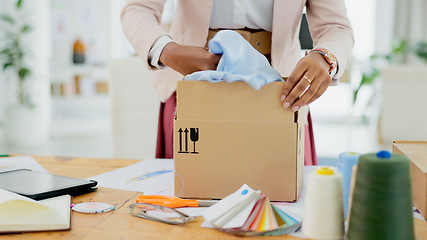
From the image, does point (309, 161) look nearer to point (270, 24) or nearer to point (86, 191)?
point (270, 24)

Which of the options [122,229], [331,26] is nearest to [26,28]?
[331,26]

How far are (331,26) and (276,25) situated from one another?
0.16 meters

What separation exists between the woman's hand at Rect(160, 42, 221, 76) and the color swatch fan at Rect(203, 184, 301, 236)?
0.34 meters

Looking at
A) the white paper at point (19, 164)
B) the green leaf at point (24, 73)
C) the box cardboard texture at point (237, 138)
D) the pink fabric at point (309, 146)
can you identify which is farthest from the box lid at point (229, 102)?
the green leaf at point (24, 73)

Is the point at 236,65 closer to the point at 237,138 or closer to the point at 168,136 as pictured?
the point at 237,138

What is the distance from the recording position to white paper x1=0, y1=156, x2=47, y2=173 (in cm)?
116

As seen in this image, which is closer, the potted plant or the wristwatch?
the wristwatch

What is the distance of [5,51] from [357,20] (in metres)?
4.98

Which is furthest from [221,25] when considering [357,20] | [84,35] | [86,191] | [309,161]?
[357,20]

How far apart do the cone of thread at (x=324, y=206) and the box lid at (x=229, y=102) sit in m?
0.23

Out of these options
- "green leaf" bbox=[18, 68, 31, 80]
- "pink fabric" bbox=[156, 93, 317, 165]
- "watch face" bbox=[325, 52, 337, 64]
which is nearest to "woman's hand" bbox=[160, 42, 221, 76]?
"watch face" bbox=[325, 52, 337, 64]

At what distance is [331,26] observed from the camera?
127 centimetres

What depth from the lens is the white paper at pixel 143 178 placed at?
38.4 inches

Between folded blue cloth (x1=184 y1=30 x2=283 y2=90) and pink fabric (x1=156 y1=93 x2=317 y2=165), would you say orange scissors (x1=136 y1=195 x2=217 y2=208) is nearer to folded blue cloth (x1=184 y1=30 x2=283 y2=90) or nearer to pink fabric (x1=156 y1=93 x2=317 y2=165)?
folded blue cloth (x1=184 y1=30 x2=283 y2=90)
